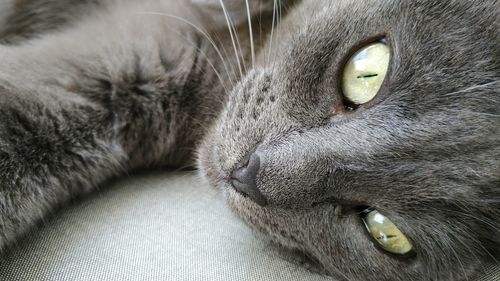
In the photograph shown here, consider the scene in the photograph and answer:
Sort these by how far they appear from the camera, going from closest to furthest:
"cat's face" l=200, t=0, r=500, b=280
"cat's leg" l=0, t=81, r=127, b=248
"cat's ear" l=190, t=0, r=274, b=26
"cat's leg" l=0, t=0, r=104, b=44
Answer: "cat's face" l=200, t=0, r=500, b=280, "cat's leg" l=0, t=81, r=127, b=248, "cat's ear" l=190, t=0, r=274, b=26, "cat's leg" l=0, t=0, r=104, b=44

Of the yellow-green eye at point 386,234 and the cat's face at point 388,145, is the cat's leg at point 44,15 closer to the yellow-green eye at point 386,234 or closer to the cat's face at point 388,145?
the cat's face at point 388,145

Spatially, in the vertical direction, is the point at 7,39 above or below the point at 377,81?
below

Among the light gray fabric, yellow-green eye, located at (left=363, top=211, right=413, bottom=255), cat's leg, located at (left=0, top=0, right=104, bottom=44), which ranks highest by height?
yellow-green eye, located at (left=363, top=211, right=413, bottom=255)

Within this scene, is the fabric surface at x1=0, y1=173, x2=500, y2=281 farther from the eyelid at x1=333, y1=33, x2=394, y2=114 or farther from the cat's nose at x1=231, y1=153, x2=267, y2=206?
the eyelid at x1=333, y1=33, x2=394, y2=114

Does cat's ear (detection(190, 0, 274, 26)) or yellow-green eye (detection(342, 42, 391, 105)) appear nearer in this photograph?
yellow-green eye (detection(342, 42, 391, 105))

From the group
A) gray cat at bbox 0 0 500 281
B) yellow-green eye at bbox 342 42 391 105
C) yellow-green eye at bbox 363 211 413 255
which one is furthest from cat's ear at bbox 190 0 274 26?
yellow-green eye at bbox 363 211 413 255

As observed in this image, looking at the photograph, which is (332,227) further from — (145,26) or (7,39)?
(7,39)

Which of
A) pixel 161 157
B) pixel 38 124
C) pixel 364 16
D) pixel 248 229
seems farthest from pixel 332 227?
pixel 38 124

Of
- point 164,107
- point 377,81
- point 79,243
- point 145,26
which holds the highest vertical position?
point 377,81
